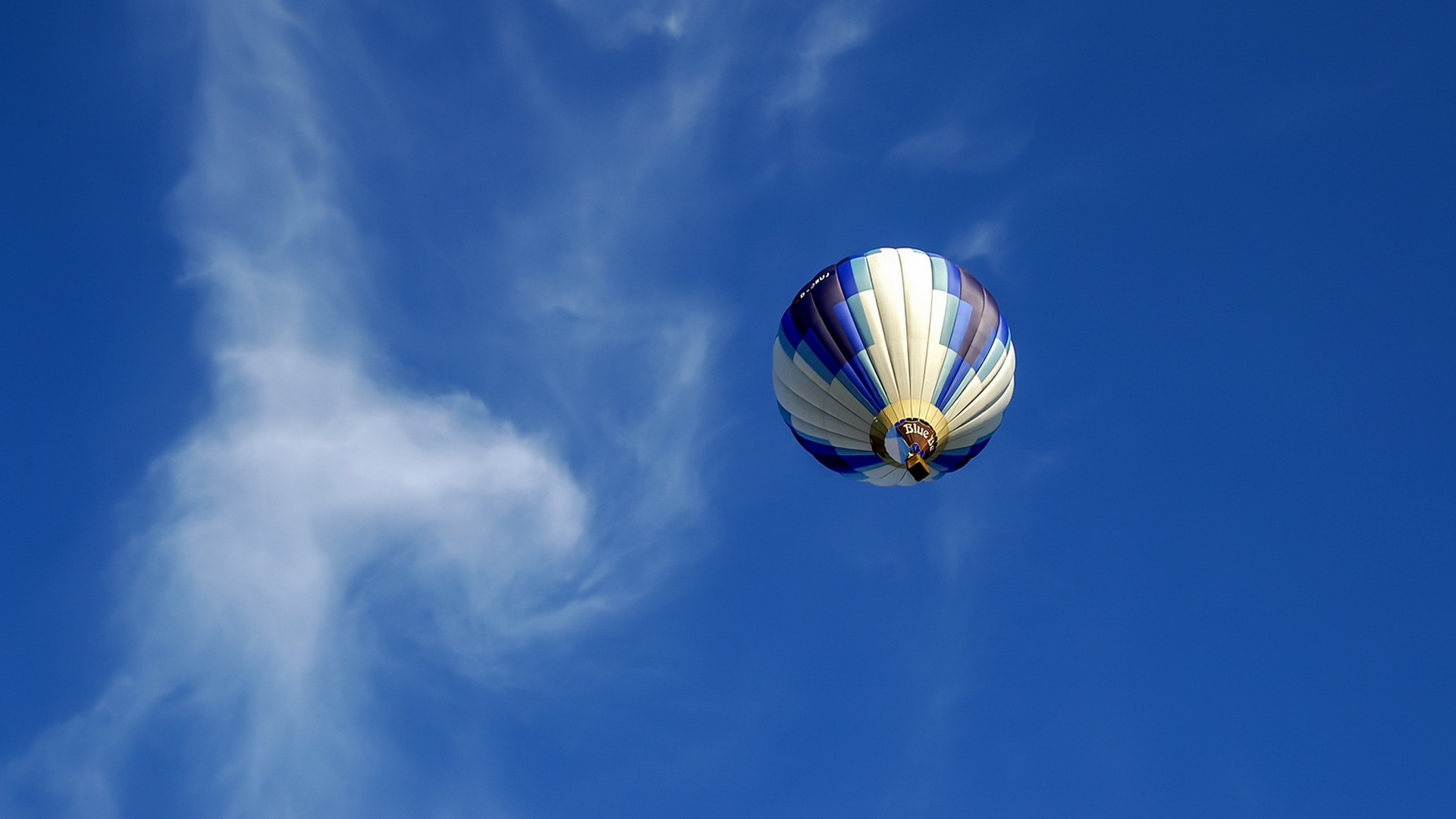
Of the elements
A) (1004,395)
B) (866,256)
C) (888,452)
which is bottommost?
(888,452)

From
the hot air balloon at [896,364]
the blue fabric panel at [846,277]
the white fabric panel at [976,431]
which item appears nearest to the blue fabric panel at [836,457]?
the hot air balloon at [896,364]

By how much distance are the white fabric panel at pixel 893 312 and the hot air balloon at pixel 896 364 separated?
31 mm

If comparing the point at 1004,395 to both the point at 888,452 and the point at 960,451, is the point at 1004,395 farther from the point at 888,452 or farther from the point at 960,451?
the point at 888,452

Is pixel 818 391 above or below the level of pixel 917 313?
below

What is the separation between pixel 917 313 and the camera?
112ft

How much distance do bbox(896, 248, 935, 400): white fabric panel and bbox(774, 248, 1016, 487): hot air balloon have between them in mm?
23

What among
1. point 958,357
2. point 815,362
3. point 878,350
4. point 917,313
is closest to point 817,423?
point 815,362

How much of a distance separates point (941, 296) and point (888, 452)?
4.98 m

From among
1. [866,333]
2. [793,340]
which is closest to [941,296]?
[866,333]

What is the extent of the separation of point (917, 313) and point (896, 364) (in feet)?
5.63

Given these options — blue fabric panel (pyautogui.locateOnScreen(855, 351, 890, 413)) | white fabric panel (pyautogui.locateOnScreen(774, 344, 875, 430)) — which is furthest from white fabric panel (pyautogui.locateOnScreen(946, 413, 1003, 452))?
white fabric panel (pyautogui.locateOnScreen(774, 344, 875, 430))

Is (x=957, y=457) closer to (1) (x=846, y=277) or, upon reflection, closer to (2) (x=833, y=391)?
(2) (x=833, y=391)

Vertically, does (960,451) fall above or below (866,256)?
below

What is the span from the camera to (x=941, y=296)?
3450cm
